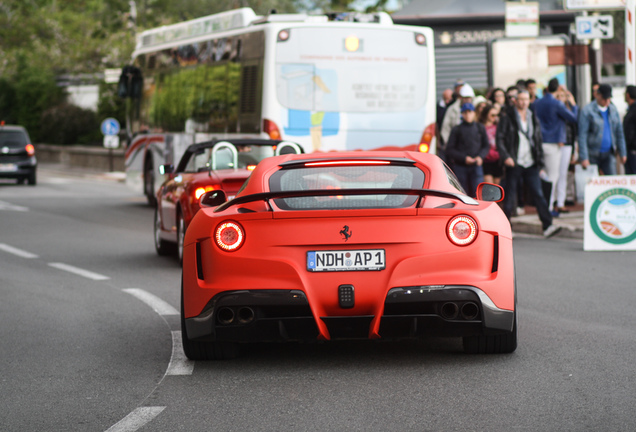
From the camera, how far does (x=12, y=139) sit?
32.7 metres

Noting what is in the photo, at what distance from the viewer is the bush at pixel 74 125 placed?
5003 centimetres

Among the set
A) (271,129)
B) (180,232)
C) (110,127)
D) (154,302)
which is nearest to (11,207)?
(271,129)

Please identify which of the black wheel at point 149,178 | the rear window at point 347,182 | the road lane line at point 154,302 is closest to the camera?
the rear window at point 347,182

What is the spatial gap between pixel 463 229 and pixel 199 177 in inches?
235

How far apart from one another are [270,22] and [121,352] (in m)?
10.3

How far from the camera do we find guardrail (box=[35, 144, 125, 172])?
42.3 meters

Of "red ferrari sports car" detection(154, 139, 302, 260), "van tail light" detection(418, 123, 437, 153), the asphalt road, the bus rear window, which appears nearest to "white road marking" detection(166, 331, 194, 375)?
the asphalt road

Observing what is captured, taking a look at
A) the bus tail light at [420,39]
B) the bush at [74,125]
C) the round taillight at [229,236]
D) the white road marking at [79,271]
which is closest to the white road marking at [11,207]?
the bus tail light at [420,39]

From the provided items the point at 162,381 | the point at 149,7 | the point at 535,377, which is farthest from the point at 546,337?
the point at 149,7

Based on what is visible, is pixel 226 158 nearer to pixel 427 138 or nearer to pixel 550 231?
pixel 550 231

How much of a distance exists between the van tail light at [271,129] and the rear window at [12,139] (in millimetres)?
17638

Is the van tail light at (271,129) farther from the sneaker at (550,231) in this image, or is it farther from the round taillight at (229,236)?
the round taillight at (229,236)

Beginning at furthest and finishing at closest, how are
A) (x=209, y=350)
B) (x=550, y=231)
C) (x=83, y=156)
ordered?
(x=83, y=156) < (x=550, y=231) < (x=209, y=350)

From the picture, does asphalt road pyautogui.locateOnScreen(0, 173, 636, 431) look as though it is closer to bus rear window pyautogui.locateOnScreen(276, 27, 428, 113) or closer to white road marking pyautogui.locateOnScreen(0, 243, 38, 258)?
white road marking pyautogui.locateOnScreen(0, 243, 38, 258)
